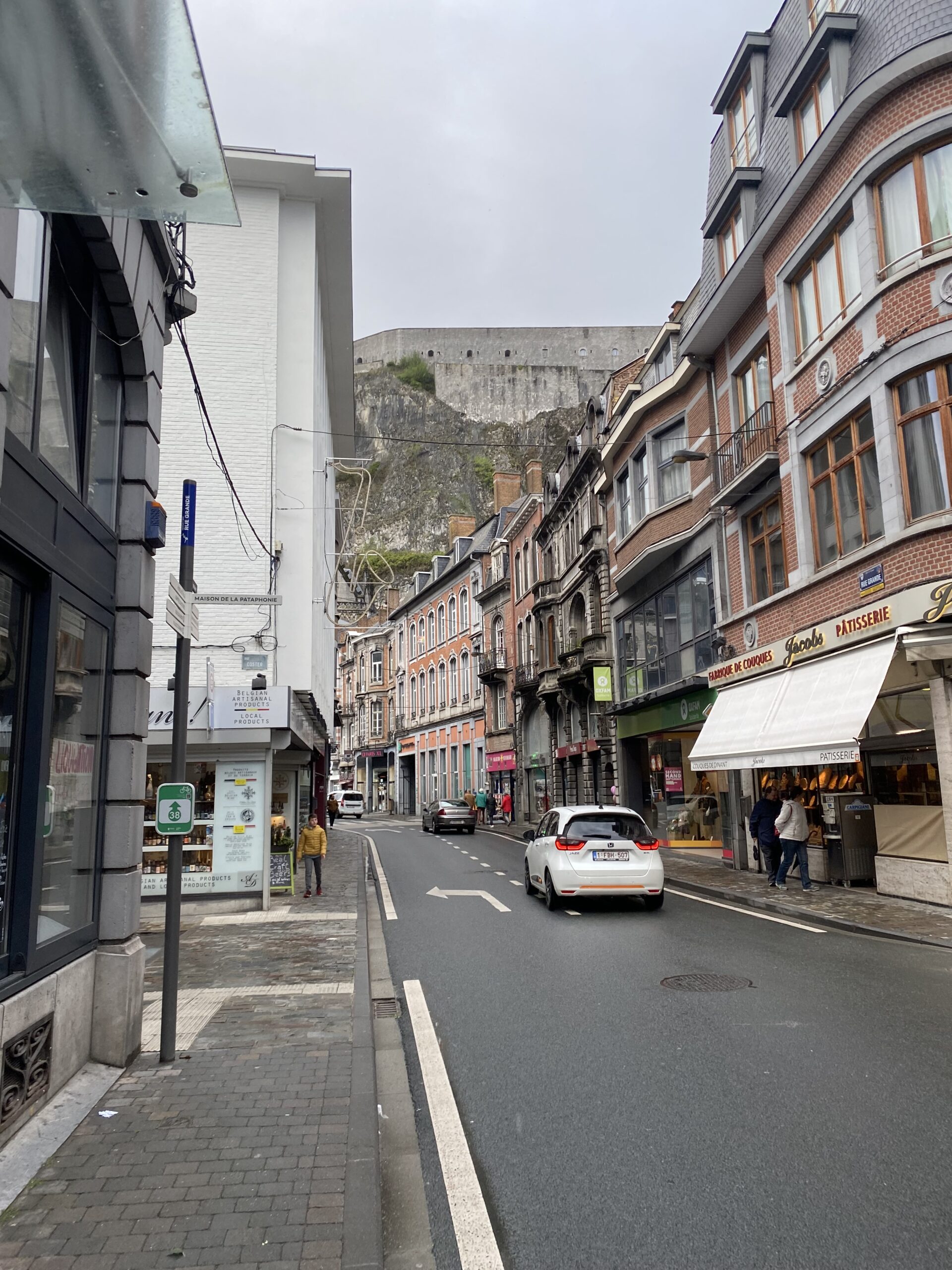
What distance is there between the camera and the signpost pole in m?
6.07

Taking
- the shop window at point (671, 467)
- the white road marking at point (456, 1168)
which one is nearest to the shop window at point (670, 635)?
the shop window at point (671, 467)

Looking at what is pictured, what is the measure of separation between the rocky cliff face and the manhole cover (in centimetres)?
8003

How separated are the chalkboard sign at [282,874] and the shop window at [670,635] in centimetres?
1102

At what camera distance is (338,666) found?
8194 cm

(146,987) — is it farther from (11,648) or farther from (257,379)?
(257,379)

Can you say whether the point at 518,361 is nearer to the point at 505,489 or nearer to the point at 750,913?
the point at 505,489

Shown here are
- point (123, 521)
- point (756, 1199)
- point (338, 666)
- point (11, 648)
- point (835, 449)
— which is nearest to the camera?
point (756, 1199)

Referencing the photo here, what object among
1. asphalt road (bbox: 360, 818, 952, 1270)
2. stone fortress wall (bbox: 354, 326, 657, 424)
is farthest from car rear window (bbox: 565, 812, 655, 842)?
stone fortress wall (bbox: 354, 326, 657, 424)

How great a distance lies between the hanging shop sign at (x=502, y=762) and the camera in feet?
142

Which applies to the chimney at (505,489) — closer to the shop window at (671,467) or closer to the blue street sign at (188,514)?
the shop window at (671,467)

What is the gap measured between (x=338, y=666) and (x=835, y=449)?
226ft

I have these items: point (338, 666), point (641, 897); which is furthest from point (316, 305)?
point (338, 666)

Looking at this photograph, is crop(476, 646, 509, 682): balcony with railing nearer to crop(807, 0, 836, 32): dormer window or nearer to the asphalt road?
crop(807, 0, 836, 32): dormer window

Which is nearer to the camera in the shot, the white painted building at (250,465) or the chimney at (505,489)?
the white painted building at (250,465)
